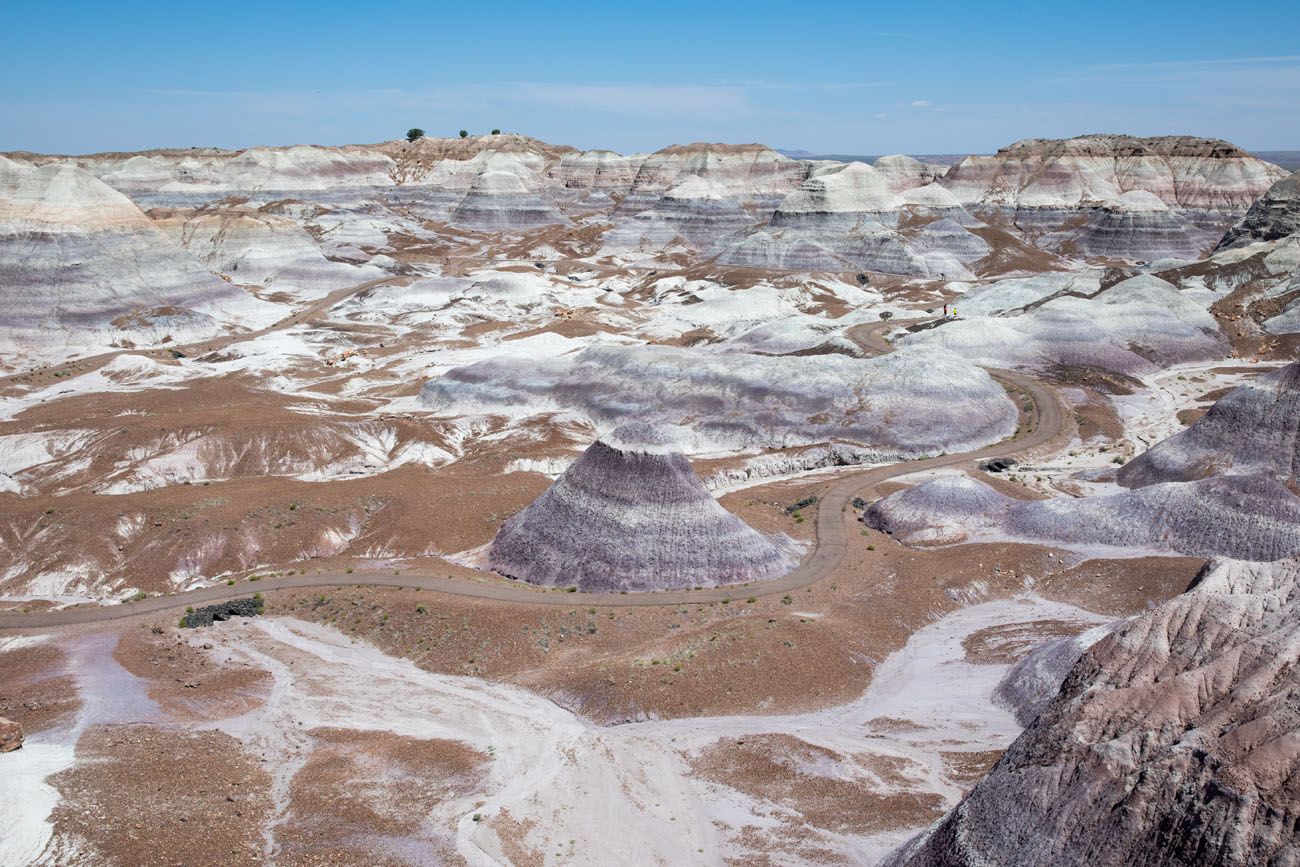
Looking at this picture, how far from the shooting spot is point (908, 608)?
44.2 meters

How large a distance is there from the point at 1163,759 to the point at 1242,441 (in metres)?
52.1

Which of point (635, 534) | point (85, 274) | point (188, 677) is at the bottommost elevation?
point (188, 677)

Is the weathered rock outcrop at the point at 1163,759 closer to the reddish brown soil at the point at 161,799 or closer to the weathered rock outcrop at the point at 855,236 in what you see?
the reddish brown soil at the point at 161,799

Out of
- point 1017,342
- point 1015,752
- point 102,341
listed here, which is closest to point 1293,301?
point 1017,342

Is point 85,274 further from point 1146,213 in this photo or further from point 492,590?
point 1146,213

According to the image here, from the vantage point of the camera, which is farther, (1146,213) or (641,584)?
(1146,213)

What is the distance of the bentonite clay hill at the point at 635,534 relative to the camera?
46.6 meters

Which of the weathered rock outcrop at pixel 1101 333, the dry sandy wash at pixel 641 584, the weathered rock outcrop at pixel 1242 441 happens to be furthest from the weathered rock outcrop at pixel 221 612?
the weathered rock outcrop at pixel 1101 333

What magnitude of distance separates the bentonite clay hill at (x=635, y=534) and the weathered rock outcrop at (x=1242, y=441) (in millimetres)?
29404

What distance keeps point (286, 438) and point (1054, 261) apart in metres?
152

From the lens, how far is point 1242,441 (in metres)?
59.4

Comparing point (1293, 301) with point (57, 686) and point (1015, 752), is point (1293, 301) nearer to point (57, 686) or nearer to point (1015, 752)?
point (1015, 752)

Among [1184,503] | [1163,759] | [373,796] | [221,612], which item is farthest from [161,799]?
[1184,503]

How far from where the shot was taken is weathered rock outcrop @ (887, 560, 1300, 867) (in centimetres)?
1579
